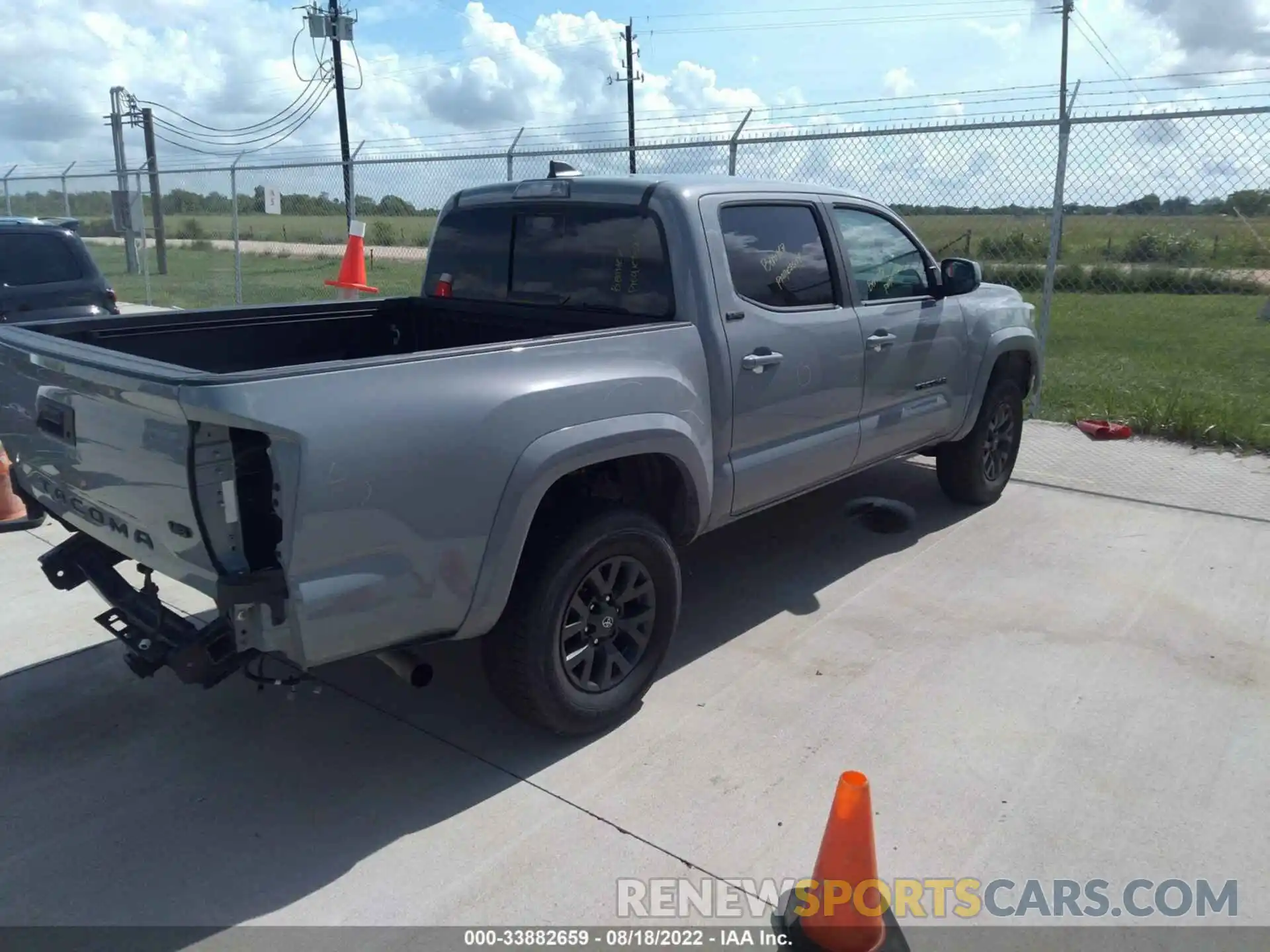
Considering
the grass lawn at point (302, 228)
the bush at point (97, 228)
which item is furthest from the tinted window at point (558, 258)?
the bush at point (97, 228)

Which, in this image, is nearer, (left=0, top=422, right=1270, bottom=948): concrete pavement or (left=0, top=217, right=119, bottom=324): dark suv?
(left=0, top=422, right=1270, bottom=948): concrete pavement

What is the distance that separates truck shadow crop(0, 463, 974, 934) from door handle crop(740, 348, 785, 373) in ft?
4.11

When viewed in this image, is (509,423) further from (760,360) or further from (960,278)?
(960,278)

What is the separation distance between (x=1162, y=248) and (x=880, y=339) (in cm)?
1196

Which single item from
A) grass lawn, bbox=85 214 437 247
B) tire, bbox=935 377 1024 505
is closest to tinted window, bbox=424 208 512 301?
tire, bbox=935 377 1024 505

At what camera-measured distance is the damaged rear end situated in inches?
111

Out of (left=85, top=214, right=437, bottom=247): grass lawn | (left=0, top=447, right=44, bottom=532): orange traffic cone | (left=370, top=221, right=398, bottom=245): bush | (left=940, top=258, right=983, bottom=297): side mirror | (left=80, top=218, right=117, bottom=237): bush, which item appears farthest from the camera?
(left=80, top=218, right=117, bottom=237): bush

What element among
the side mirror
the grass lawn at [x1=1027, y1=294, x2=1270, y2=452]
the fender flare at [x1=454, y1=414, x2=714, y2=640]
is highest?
the side mirror

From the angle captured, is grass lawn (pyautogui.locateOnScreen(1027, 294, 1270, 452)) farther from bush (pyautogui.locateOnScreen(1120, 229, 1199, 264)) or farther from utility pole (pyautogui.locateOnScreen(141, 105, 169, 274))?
utility pole (pyautogui.locateOnScreen(141, 105, 169, 274))

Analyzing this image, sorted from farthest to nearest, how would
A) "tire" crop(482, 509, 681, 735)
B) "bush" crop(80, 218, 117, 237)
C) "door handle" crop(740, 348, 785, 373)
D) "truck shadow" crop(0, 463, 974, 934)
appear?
"bush" crop(80, 218, 117, 237)
"door handle" crop(740, 348, 785, 373)
"tire" crop(482, 509, 681, 735)
"truck shadow" crop(0, 463, 974, 934)

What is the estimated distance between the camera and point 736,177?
470 centimetres

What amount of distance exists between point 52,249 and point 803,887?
8177mm

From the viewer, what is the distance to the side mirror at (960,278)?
5660 mm

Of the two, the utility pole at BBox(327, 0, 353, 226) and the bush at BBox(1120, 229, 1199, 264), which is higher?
the utility pole at BBox(327, 0, 353, 226)
